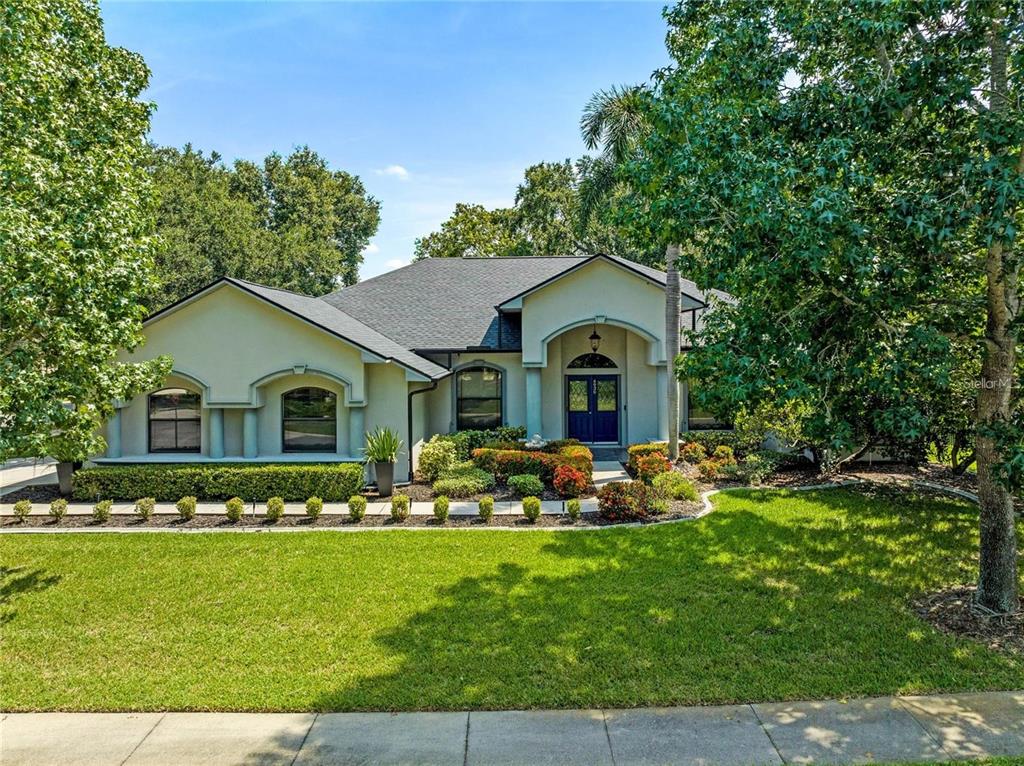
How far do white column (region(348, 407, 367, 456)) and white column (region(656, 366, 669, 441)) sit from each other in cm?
937

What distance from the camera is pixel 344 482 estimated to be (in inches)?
533

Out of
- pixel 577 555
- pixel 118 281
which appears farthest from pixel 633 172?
pixel 118 281

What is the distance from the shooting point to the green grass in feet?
19.6

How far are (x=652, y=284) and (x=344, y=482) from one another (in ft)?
35.7

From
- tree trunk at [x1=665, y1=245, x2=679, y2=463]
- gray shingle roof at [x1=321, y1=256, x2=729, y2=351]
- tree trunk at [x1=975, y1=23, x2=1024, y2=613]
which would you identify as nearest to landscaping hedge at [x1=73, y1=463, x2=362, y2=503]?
gray shingle roof at [x1=321, y1=256, x2=729, y2=351]

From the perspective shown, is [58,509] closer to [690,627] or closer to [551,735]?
[551,735]

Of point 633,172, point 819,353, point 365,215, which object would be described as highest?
point 365,215

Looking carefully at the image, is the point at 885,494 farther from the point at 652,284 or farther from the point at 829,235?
the point at 829,235

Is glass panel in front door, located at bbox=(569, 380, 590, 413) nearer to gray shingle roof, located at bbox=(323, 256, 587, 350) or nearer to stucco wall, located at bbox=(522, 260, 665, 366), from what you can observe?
stucco wall, located at bbox=(522, 260, 665, 366)

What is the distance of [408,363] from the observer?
16.0 m

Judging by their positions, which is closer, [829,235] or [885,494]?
[829,235]

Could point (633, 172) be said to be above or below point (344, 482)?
above

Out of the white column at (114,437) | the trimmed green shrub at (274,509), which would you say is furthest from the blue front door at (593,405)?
the white column at (114,437)

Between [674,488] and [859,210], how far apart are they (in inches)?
310
